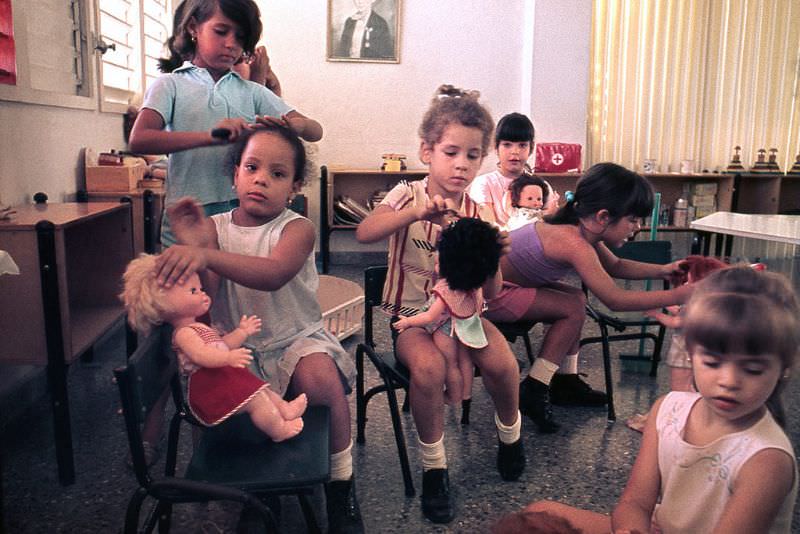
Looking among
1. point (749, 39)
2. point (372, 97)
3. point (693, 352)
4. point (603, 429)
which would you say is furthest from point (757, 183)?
point (693, 352)

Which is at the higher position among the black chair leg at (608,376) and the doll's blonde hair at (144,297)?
the doll's blonde hair at (144,297)

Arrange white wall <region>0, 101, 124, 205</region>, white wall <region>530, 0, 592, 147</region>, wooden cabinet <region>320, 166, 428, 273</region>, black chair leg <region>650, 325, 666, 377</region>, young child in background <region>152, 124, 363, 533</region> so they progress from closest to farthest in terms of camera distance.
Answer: young child in background <region>152, 124, 363, 533</region> < white wall <region>0, 101, 124, 205</region> < black chair leg <region>650, 325, 666, 377</region> < wooden cabinet <region>320, 166, 428, 273</region> < white wall <region>530, 0, 592, 147</region>

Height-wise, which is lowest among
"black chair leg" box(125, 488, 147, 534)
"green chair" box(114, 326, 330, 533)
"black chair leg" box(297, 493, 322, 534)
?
"black chair leg" box(297, 493, 322, 534)

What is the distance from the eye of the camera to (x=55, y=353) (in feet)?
6.50

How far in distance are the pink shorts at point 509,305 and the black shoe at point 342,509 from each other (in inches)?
36.2

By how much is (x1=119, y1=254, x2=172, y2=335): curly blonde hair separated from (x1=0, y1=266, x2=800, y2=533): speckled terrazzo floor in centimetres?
75

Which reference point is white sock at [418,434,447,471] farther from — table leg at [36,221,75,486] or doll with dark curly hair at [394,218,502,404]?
table leg at [36,221,75,486]

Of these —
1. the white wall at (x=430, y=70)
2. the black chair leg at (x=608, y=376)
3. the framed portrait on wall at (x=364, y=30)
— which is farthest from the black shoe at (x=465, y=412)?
the framed portrait on wall at (x=364, y=30)

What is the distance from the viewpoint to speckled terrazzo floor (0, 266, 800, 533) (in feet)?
5.98

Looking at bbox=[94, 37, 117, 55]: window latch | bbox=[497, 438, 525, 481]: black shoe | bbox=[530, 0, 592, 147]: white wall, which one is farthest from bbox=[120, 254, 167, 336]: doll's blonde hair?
bbox=[530, 0, 592, 147]: white wall

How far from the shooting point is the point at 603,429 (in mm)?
2467

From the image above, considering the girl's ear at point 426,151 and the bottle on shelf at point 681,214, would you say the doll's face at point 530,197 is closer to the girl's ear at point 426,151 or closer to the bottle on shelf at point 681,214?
the girl's ear at point 426,151

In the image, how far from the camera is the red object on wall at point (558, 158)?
545 centimetres

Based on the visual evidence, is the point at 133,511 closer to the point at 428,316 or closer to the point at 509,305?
the point at 428,316
